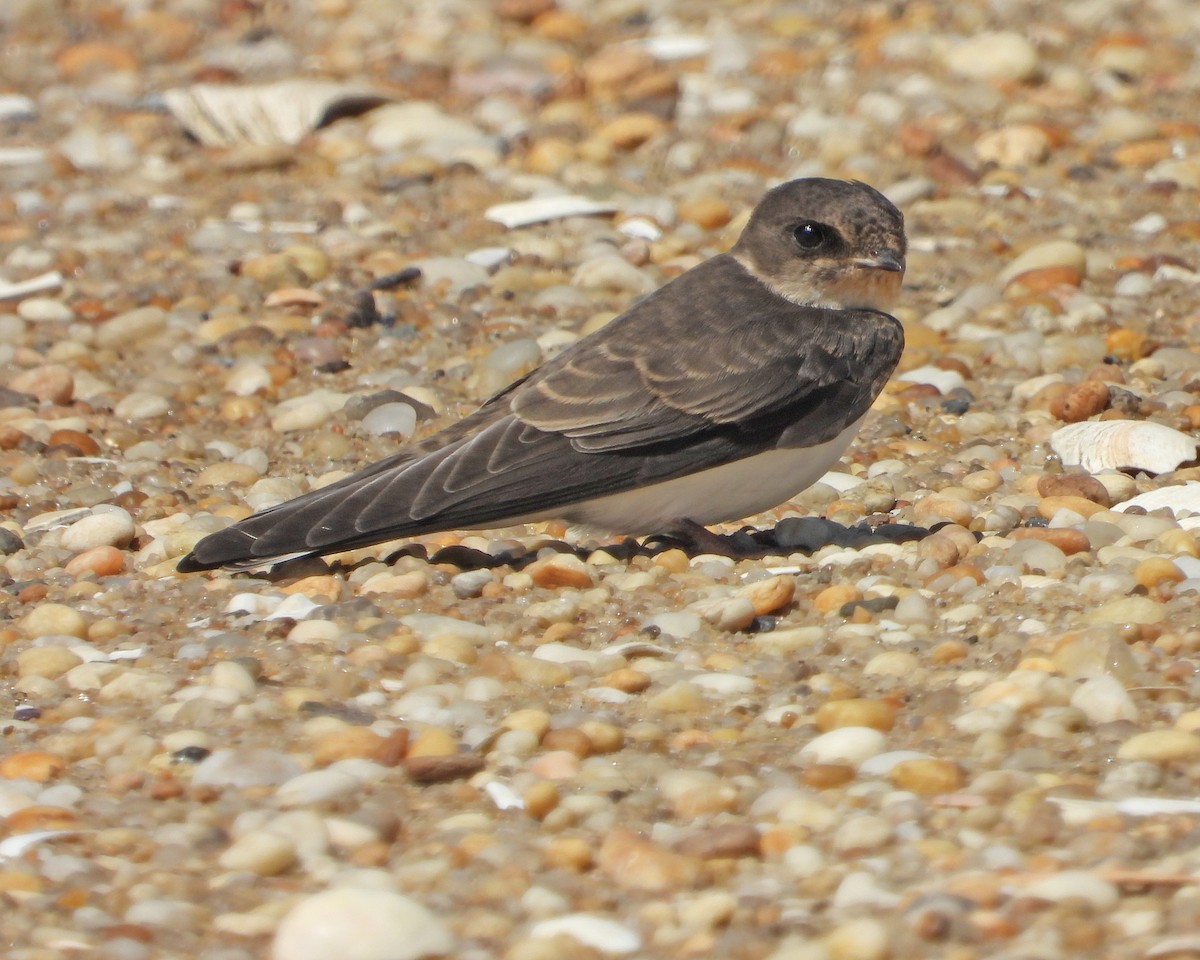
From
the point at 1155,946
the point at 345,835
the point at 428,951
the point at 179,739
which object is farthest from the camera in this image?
the point at 179,739

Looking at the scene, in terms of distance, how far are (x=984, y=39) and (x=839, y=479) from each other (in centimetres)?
450

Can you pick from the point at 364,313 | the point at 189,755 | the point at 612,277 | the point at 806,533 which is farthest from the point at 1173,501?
the point at 364,313

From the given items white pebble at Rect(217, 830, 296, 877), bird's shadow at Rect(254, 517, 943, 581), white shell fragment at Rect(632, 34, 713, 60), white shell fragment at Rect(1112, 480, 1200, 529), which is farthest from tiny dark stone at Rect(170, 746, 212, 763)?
white shell fragment at Rect(632, 34, 713, 60)

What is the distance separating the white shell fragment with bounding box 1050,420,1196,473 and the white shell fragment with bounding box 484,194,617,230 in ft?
9.67

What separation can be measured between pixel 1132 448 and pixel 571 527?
1.72 metres

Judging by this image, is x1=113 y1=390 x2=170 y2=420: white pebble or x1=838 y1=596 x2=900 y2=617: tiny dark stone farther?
x1=113 y1=390 x2=170 y2=420: white pebble

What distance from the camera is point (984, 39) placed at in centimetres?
984

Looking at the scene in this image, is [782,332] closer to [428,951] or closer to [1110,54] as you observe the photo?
[428,951]

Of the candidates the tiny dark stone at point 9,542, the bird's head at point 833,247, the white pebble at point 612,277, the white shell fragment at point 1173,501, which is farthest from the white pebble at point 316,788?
the white pebble at point 612,277

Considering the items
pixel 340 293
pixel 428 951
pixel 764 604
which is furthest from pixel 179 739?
pixel 340 293

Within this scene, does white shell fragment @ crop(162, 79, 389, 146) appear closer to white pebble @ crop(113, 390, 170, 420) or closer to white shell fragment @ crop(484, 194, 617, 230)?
white shell fragment @ crop(484, 194, 617, 230)

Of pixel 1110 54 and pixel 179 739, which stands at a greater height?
pixel 1110 54

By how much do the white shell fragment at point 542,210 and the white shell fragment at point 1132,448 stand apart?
295 cm

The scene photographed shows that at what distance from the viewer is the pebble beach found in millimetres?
3475
